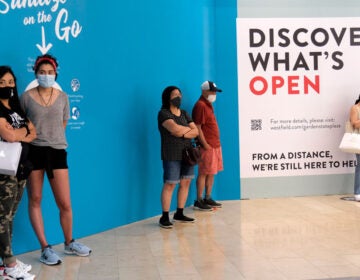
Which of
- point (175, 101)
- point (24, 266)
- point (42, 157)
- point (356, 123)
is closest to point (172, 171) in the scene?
point (175, 101)

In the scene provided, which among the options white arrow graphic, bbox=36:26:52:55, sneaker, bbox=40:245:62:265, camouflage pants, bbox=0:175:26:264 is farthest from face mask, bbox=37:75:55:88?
sneaker, bbox=40:245:62:265

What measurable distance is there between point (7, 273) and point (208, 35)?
415cm

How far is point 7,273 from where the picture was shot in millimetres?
3584

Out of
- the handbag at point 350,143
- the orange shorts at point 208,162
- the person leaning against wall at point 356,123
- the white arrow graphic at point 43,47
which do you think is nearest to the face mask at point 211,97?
the orange shorts at point 208,162

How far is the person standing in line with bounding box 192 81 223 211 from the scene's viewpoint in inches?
238

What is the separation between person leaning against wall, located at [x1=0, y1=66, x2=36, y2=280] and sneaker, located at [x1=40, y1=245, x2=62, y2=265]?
0.28 meters

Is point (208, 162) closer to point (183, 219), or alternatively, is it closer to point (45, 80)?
point (183, 219)

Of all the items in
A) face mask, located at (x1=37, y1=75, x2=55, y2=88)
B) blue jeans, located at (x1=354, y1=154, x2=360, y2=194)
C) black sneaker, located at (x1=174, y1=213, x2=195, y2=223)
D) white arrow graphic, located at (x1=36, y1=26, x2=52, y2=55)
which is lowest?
black sneaker, located at (x1=174, y1=213, x2=195, y2=223)

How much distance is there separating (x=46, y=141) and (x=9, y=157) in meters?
0.53

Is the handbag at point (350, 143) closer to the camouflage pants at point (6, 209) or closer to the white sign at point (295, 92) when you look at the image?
the white sign at point (295, 92)

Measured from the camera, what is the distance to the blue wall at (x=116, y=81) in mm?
4461

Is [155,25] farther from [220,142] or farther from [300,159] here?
[300,159]

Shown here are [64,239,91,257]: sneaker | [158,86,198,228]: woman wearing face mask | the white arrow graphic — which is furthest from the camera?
[158,86,198,228]: woman wearing face mask

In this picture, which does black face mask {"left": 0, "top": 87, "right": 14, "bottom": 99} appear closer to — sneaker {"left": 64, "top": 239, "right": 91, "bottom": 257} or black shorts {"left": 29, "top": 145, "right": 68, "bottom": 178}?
black shorts {"left": 29, "top": 145, "right": 68, "bottom": 178}
